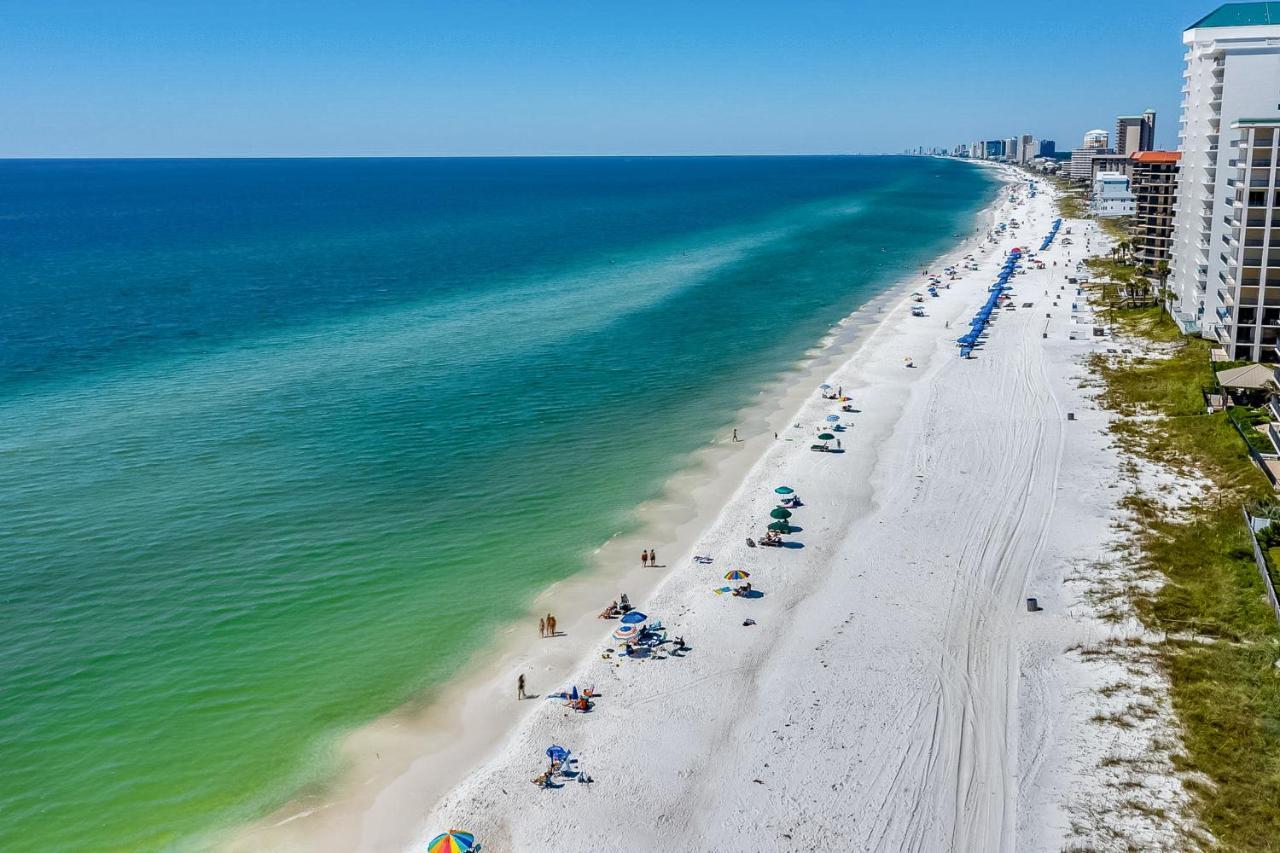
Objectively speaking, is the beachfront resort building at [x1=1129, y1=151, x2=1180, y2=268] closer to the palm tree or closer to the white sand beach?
the palm tree

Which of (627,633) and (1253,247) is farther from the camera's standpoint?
(1253,247)

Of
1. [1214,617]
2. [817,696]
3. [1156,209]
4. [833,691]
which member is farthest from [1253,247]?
[817,696]

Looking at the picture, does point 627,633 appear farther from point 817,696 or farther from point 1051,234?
point 1051,234

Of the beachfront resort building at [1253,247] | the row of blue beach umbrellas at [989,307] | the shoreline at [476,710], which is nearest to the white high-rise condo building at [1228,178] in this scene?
the beachfront resort building at [1253,247]

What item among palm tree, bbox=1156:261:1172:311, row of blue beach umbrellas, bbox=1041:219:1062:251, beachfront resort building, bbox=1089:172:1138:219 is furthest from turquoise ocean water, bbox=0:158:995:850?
beachfront resort building, bbox=1089:172:1138:219

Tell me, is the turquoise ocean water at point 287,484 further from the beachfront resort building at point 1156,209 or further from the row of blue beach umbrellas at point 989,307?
the beachfront resort building at point 1156,209

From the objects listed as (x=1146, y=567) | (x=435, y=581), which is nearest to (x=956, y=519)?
(x=1146, y=567)
